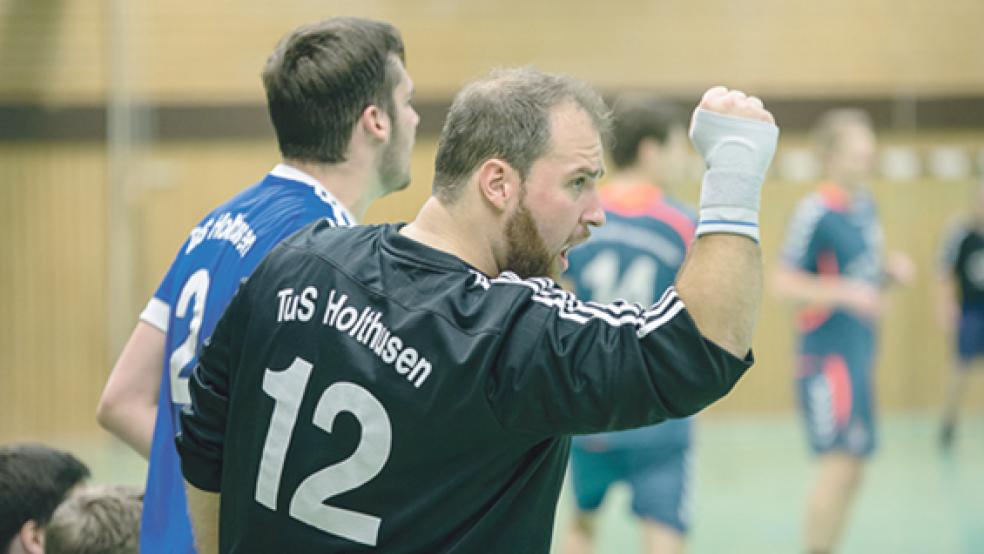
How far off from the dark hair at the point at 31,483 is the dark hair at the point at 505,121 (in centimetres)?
A: 114

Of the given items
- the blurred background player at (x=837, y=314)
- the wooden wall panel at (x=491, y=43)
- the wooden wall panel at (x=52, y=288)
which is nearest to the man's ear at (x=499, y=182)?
the blurred background player at (x=837, y=314)

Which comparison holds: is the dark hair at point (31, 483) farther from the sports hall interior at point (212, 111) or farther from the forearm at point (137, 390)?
the sports hall interior at point (212, 111)

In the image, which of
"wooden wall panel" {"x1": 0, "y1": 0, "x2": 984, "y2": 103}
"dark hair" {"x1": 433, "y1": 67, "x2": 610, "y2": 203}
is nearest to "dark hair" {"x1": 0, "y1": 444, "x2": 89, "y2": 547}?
"dark hair" {"x1": 433, "y1": 67, "x2": 610, "y2": 203}

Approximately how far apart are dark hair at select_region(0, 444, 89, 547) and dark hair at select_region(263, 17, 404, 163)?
78 centimetres

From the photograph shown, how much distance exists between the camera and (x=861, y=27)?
26.4ft

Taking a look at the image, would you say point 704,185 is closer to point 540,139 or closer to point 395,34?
point 540,139

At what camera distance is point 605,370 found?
1447mm

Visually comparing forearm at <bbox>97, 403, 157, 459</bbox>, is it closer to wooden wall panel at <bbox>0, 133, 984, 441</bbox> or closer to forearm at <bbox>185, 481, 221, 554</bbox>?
forearm at <bbox>185, 481, 221, 554</bbox>

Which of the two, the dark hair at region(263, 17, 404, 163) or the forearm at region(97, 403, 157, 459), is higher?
the dark hair at region(263, 17, 404, 163)

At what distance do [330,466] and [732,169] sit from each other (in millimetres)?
648

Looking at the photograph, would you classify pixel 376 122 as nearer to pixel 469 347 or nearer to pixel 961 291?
pixel 469 347

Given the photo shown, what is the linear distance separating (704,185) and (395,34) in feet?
3.24

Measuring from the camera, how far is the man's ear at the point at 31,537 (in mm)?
2311

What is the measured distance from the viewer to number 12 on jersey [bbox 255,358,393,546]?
1.56 metres
